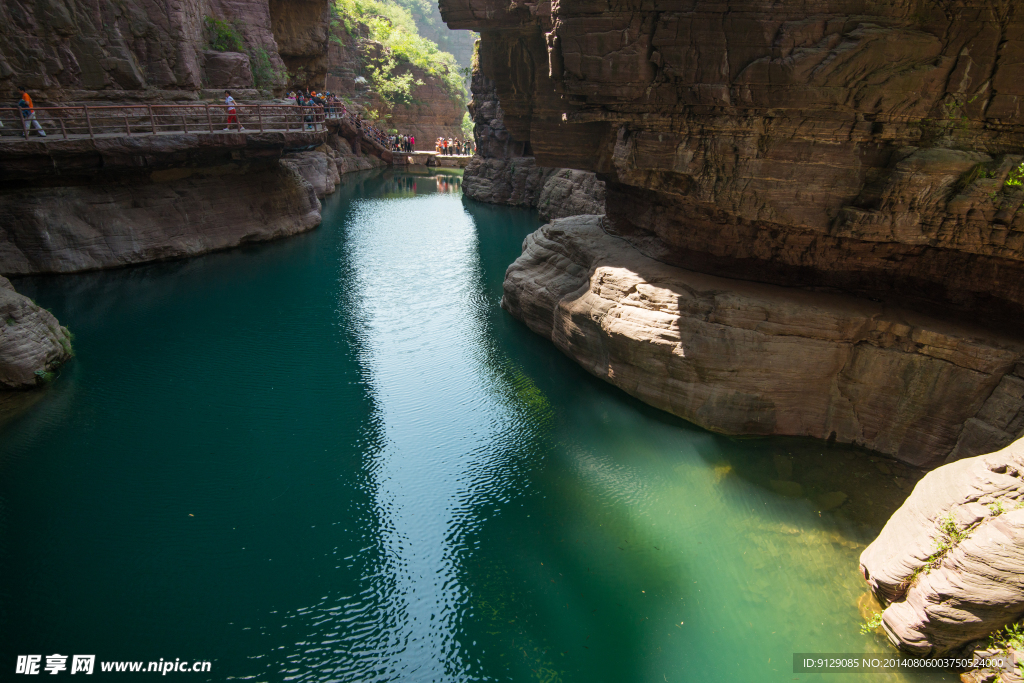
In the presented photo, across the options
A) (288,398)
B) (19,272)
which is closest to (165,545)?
(288,398)

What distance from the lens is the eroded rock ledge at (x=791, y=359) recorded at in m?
7.50

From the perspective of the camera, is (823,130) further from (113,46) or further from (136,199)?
(113,46)

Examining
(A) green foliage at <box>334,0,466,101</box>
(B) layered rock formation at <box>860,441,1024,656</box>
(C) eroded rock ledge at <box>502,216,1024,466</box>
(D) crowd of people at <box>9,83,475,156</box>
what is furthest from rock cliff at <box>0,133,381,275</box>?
(A) green foliage at <box>334,0,466,101</box>

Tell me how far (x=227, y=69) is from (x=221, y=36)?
1454 mm

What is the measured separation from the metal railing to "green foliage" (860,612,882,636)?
17.9 m

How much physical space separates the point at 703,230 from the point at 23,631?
1049 centimetres

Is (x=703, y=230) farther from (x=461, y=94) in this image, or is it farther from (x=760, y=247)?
(x=461, y=94)

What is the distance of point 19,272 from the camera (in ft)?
47.6

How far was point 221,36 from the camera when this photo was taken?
A: 19.8 metres

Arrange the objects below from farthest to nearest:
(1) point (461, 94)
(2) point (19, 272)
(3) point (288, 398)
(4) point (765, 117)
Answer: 1. (1) point (461, 94)
2. (2) point (19, 272)
3. (3) point (288, 398)
4. (4) point (765, 117)

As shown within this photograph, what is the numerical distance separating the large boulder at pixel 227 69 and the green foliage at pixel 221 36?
0.56 m

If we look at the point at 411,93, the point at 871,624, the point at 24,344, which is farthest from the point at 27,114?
the point at 411,93

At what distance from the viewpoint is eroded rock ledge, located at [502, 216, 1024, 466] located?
24.6 ft

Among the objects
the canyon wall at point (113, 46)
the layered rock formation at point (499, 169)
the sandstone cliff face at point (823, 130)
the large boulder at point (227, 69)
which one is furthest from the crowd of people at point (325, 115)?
the sandstone cliff face at point (823, 130)
